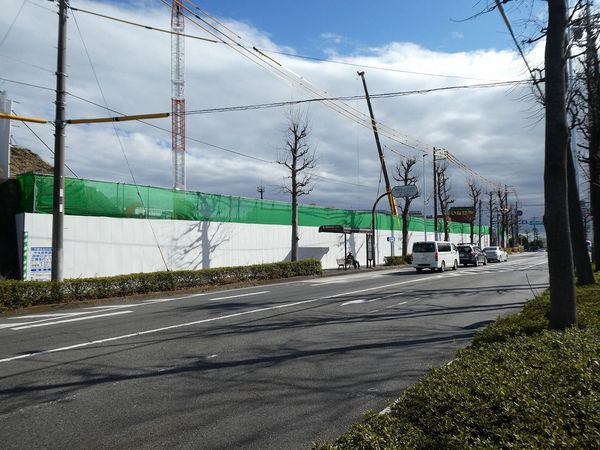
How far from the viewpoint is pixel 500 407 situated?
3600mm

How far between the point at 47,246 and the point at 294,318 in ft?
41.8

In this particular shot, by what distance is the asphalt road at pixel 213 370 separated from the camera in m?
4.63

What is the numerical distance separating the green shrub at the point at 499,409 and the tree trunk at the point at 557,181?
2.04m

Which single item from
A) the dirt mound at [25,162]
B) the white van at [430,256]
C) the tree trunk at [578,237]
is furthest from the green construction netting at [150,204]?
the tree trunk at [578,237]

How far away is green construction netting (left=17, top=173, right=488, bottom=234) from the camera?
64.6 ft

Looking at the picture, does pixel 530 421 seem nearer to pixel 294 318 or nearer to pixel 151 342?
pixel 151 342

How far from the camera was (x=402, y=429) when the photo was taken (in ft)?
11.7

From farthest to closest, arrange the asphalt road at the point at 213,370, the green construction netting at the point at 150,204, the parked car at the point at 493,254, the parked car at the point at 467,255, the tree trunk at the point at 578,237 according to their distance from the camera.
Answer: the parked car at the point at 493,254 → the parked car at the point at 467,255 → the green construction netting at the point at 150,204 → the tree trunk at the point at 578,237 → the asphalt road at the point at 213,370

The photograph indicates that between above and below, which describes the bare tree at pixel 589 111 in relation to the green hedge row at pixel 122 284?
above

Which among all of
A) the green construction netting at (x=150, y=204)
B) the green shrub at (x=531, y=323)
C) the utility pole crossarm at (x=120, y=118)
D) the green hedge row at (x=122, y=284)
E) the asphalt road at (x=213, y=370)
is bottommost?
the asphalt road at (x=213, y=370)

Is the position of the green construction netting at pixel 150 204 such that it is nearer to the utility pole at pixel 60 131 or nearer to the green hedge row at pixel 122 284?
the utility pole at pixel 60 131

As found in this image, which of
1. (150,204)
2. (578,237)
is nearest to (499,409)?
(578,237)

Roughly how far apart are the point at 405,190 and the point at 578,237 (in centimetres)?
2882

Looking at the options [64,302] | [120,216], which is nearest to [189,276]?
[120,216]
